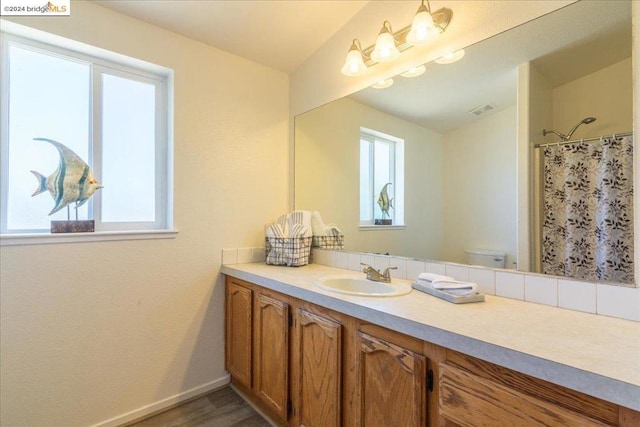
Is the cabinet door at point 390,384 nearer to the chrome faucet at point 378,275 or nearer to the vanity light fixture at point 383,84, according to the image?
the chrome faucet at point 378,275

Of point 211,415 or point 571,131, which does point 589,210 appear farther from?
point 211,415

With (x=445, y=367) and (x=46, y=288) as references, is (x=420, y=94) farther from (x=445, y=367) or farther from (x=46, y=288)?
(x=46, y=288)

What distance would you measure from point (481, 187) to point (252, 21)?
5.38 ft

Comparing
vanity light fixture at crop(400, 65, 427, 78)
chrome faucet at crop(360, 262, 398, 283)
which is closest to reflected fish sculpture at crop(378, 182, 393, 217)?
chrome faucet at crop(360, 262, 398, 283)

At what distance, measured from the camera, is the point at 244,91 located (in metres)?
2.28

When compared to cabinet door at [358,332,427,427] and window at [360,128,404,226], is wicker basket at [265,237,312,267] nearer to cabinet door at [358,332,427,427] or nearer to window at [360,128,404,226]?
window at [360,128,404,226]

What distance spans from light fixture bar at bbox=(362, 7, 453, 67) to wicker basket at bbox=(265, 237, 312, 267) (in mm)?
1196

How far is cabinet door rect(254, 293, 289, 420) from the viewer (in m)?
1.63

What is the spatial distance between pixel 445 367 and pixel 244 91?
82.0 inches

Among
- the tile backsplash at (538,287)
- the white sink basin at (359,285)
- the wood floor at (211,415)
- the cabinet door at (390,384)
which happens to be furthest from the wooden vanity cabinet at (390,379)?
the wood floor at (211,415)

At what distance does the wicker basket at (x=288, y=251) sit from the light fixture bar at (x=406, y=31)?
120 cm

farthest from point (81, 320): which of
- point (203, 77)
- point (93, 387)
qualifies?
point (203, 77)

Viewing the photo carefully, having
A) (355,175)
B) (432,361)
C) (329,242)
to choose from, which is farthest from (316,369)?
(355,175)

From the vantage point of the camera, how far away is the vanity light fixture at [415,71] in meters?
1.69
